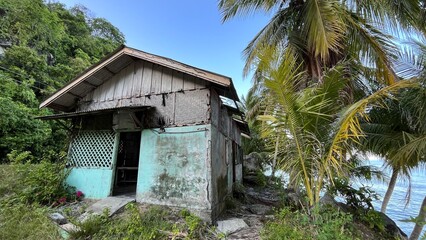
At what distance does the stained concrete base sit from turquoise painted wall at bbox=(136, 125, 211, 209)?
380 mm

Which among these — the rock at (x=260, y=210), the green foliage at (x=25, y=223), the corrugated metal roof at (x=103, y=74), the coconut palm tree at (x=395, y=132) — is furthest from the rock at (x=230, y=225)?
the coconut palm tree at (x=395, y=132)

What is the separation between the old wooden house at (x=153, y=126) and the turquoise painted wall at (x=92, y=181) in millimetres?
27

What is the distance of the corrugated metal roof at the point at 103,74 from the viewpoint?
5.32 metres

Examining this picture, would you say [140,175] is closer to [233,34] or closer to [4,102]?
[233,34]

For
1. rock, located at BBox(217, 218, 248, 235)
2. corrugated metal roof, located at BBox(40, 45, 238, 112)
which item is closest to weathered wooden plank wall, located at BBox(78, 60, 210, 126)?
corrugated metal roof, located at BBox(40, 45, 238, 112)

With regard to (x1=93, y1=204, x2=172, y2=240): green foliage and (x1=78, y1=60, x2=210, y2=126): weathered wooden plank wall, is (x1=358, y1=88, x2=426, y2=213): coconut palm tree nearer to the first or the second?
(x1=78, y1=60, x2=210, y2=126): weathered wooden plank wall

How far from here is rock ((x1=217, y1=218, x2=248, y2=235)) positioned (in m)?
4.41

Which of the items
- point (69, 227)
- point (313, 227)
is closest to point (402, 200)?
point (313, 227)

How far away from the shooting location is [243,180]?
37.8 feet

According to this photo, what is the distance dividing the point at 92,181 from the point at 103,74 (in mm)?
3307

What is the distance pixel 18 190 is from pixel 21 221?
194 cm

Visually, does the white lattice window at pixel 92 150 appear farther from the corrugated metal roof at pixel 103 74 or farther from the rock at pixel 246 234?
the rock at pixel 246 234

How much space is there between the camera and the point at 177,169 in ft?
16.8

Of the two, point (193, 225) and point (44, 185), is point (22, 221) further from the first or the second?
point (193, 225)
